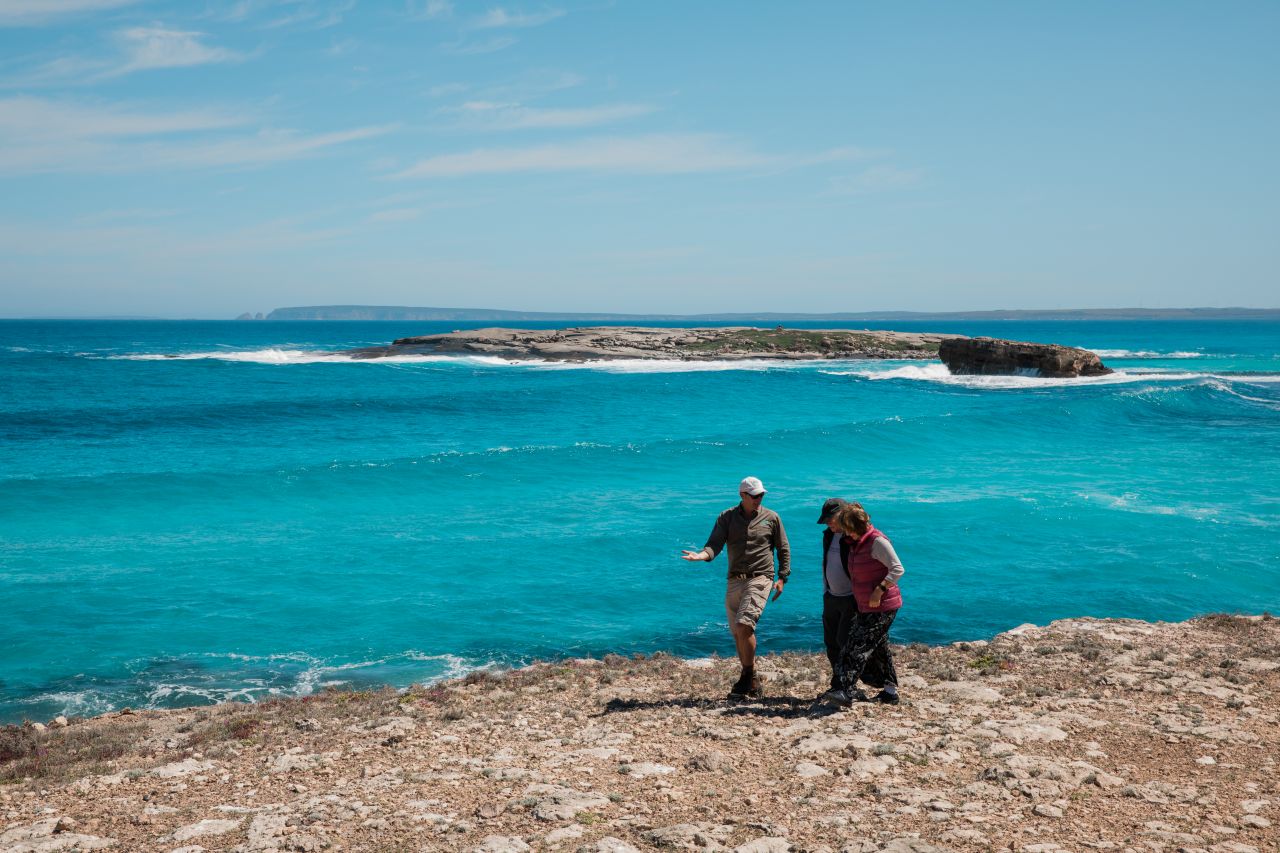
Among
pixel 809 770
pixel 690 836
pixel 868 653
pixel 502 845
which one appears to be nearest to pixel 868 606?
pixel 868 653

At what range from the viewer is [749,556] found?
26.8 feet

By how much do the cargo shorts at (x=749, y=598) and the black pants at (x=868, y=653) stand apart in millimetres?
775

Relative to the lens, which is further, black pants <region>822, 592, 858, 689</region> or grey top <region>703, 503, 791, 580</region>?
grey top <region>703, 503, 791, 580</region>

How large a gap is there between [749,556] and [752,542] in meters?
0.12

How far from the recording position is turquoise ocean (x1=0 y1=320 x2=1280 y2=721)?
12648 mm

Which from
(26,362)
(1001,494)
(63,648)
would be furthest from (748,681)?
(26,362)

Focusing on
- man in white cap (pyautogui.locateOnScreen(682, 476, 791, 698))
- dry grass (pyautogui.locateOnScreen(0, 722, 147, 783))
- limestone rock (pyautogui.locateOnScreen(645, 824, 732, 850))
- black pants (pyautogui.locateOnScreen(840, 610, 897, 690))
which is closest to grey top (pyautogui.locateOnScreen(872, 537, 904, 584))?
black pants (pyautogui.locateOnScreen(840, 610, 897, 690))

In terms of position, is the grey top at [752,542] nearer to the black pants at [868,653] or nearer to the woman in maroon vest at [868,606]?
the woman in maroon vest at [868,606]

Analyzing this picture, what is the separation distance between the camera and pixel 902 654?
34.1 feet

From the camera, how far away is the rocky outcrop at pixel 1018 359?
187ft

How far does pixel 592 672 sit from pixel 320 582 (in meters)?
7.13

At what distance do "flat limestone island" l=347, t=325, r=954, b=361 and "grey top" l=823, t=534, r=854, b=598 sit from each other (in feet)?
214

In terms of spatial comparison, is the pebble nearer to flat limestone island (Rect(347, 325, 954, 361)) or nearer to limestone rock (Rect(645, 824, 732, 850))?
limestone rock (Rect(645, 824, 732, 850))

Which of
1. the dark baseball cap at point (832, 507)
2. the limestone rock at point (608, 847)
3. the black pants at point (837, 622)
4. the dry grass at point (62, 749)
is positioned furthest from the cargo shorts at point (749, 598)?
the dry grass at point (62, 749)
